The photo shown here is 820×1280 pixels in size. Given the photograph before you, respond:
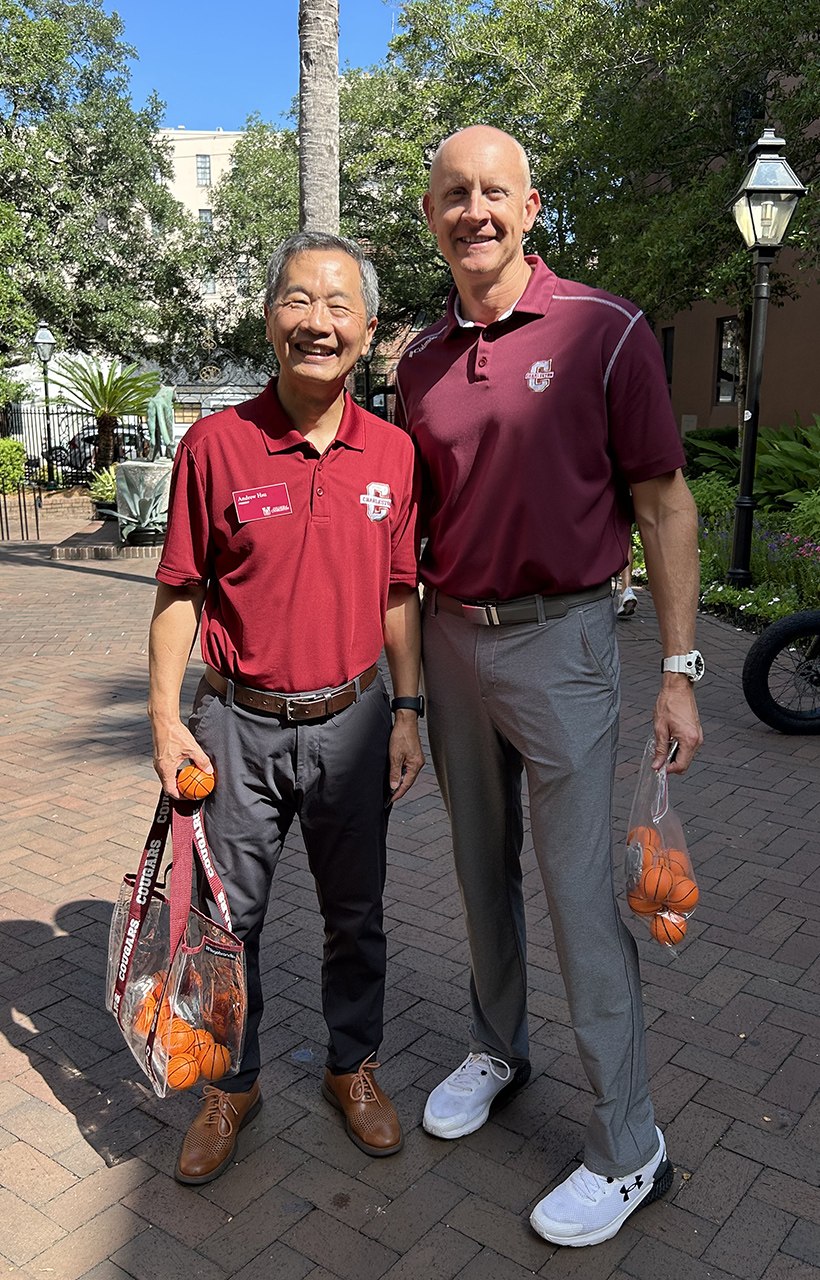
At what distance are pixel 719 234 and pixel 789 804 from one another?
1115cm

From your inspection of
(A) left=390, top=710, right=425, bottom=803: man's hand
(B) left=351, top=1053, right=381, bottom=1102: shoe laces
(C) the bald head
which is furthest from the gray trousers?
(C) the bald head

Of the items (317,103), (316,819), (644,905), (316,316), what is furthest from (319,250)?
(317,103)

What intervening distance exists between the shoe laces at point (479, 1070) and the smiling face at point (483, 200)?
1.90m

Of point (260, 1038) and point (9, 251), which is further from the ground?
point (9, 251)

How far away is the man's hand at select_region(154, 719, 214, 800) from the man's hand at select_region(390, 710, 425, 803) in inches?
17.5

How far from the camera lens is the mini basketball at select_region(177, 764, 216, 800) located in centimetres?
235

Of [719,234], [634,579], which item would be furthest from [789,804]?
[719,234]

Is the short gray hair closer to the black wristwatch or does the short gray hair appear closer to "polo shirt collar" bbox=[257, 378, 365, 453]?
"polo shirt collar" bbox=[257, 378, 365, 453]

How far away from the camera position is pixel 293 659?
2.38m

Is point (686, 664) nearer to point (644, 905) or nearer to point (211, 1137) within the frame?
point (644, 905)

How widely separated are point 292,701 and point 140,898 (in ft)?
1.89

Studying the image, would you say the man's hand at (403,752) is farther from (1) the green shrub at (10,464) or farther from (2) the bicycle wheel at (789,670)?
(1) the green shrub at (10,464)

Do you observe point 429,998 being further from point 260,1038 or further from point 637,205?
point 637,205

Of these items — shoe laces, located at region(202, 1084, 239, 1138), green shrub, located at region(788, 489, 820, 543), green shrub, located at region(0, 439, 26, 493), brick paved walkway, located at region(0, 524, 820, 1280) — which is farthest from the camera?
green shrub, located at region(0, 439, 26, 493)
